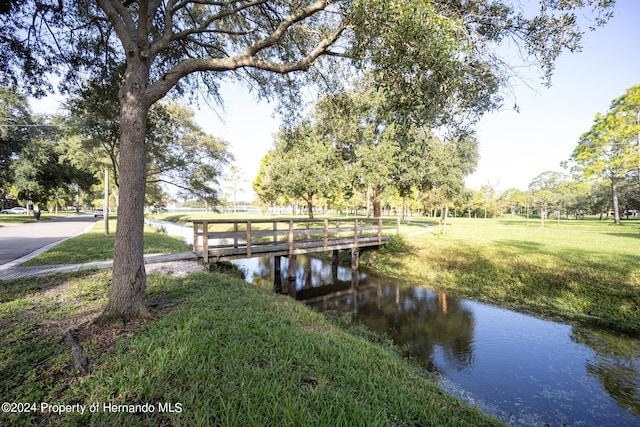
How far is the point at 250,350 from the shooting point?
11.1 ft

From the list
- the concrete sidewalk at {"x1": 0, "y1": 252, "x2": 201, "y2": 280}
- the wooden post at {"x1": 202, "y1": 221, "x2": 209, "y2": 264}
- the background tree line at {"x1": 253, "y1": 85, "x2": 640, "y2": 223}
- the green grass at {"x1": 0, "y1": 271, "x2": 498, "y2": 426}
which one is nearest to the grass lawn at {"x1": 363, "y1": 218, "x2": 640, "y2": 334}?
the background tree line at {"x1": 253, "y1": 85, "x2": 640, "y2": 223}

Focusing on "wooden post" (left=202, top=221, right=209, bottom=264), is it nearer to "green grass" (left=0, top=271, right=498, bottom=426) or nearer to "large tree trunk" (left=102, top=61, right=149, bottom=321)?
"green grass" (left=0, top=271, right=498, bottom=426)

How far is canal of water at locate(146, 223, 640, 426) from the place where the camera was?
4.18 meters

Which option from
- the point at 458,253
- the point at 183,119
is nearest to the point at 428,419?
the point at 458,253

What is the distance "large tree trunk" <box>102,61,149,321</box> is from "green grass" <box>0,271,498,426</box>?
52 centimetres

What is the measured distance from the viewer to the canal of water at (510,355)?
164 inches

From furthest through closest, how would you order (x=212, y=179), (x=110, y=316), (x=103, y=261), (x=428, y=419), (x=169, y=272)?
(x=212, y=179)
(x=103, y=261)
(x=169, y=272)
(x=110, y=316)
(x=428, y=419)

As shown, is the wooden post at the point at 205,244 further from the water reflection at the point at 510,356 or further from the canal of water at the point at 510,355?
the water reflection at the point at 510,356

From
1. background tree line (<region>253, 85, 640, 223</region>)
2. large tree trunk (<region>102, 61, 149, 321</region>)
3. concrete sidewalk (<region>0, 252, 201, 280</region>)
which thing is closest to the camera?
large tree trunk (<region>102, 61, 149, 321</region>)

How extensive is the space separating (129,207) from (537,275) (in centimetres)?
1217

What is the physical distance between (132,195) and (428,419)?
4.78 m

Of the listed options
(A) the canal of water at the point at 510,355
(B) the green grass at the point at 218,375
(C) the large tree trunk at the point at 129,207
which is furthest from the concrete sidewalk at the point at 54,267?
(C) the large tree trunk at the point at 129,207

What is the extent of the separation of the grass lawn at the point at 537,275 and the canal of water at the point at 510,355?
106cm

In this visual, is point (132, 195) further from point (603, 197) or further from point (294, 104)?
point (603, 197)
